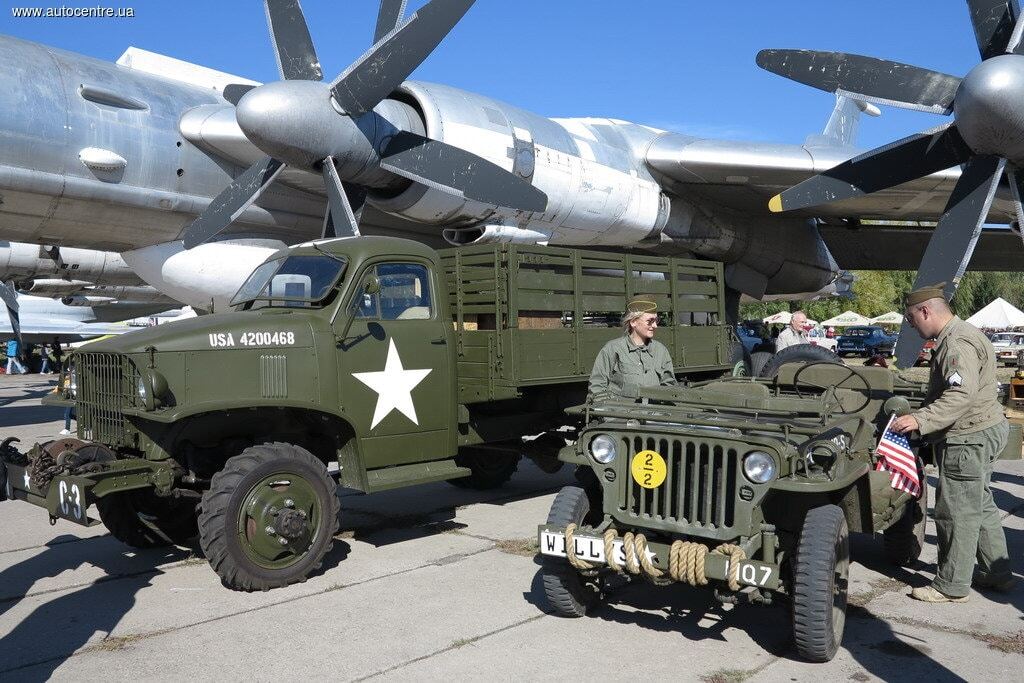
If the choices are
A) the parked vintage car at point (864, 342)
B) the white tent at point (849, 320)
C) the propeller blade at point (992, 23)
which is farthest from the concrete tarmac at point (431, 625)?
the white tent at point (849, 320)

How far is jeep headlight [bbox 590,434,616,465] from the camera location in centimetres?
457

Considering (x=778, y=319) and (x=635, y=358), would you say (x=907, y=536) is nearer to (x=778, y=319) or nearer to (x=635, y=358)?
(x=635, y=358)

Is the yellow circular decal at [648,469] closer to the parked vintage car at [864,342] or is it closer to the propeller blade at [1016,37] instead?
the propeller blade at [1016,37]

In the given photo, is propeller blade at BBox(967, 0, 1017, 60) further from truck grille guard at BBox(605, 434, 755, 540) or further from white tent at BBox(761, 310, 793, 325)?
white tent at BBox(761, 310, 793, 325)

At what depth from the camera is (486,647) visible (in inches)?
173

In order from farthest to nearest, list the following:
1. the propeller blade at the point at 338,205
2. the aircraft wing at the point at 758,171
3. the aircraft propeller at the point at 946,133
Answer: the aircraft wing at the point at 758,171 → the propeller blade at the point at 338,205 → the aircraft propeller at the point at 946,133

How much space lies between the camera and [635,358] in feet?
20.5

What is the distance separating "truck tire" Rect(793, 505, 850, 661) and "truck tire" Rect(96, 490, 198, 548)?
4383 millimetres

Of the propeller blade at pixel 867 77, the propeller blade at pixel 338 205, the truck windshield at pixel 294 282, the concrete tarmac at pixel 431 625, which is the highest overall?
the propeller blade at pixel 867 77

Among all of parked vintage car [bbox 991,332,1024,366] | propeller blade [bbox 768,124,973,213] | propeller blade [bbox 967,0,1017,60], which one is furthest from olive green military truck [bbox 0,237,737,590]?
parked vintage car [bbox 991,332,1024,366]

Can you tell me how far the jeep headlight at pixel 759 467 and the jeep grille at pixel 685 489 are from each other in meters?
0.05

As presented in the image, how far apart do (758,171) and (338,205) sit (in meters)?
A: 7.04

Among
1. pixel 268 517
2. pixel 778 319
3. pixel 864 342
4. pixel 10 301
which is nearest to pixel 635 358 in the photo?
pixel 268 517

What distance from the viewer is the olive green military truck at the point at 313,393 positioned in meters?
5.35
